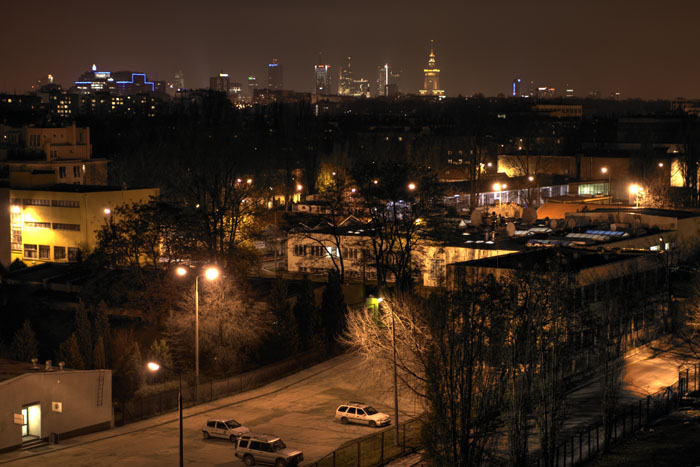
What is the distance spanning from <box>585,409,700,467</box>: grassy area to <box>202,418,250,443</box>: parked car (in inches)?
333

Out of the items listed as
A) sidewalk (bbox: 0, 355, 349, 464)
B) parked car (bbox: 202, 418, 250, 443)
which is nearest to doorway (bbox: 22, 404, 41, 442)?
sidewalk (bbox: 0, 355, 349, 464)

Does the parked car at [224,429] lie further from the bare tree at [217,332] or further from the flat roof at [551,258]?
the flat roof at [551,258]

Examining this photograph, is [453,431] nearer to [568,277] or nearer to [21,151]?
[568,277]

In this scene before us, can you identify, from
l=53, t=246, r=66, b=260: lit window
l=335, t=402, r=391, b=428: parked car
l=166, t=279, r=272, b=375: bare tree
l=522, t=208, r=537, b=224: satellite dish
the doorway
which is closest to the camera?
the doorway

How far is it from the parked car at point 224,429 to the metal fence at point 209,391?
3013 mm

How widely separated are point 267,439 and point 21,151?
5249 centimetres

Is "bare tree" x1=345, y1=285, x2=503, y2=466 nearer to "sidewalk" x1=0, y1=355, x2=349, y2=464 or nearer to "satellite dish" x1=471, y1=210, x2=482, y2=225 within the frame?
"sidewalk" x1=0, y1=355, x2=349, y2=464

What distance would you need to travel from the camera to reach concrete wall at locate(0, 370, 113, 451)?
2105cm

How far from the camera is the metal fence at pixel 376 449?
19188 millimetres

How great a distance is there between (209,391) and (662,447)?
12.8 metres

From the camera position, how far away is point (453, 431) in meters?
15.4

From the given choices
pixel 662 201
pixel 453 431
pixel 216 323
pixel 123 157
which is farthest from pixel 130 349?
pixel 123 157

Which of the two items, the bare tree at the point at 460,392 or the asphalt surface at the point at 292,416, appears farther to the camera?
the asphalt surface at the point at 292,416

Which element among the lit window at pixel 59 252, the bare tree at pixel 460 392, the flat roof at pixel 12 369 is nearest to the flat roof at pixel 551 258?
the bare tree at pixel 460 392
